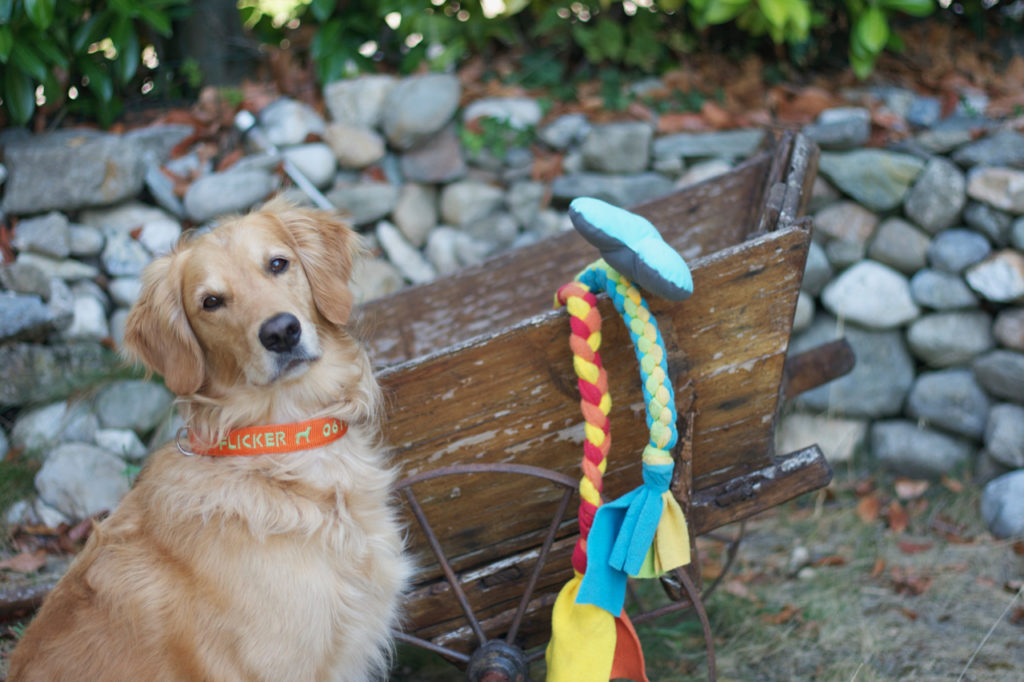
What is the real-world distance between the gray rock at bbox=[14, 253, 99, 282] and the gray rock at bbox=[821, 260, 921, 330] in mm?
3222

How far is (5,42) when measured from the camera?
3250 millimetres

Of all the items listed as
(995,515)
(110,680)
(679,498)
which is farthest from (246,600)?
(995,515)

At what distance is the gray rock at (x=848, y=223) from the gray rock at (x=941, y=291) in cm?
29

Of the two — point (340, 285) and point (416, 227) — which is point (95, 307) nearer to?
point (416, 227)

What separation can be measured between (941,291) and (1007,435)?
64 cm

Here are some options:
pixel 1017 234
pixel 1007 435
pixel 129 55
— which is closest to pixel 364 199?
pixel 129 55

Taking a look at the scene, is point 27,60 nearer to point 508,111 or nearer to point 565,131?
point 508,111

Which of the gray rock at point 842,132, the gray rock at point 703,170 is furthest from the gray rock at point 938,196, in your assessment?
the gray rock at point 703,170

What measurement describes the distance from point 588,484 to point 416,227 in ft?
7.66

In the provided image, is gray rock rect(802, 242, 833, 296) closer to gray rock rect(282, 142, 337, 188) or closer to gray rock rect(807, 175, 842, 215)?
gray rock rect(807, 175, 842, 215)

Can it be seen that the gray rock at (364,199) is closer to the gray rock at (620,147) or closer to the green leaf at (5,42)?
the gray rock at (620,147)

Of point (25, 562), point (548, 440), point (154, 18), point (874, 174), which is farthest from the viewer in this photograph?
point (154, 18)

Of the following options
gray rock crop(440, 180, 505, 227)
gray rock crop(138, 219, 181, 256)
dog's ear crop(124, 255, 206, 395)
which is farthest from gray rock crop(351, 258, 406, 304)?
dog's ear crop(124, 255, 206, 395)

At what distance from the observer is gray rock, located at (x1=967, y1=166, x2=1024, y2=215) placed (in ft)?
10.7
